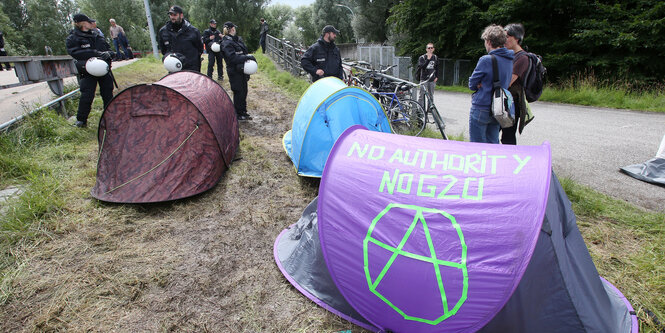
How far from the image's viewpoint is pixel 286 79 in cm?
1130

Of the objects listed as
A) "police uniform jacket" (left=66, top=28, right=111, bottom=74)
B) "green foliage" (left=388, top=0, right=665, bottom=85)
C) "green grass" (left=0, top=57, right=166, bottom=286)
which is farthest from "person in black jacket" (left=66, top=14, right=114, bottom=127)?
"green foliage" (left=388, top=0, right=665, bottom=85)

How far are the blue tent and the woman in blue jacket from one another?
1.34 metres

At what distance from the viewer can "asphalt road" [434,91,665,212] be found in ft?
13.4

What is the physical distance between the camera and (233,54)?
650cm

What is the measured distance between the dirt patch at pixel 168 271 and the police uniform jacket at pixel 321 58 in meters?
3.03

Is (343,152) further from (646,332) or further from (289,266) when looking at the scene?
(646,332)

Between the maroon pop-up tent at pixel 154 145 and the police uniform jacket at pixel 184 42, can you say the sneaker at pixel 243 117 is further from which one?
the maroon pop-up tent at pixel 154 145

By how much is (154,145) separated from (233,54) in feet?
10.9

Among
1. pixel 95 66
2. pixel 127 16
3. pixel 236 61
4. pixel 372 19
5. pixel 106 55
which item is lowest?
pixel 236 61

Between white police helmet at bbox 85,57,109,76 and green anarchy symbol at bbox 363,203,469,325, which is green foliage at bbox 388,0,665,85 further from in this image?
white police helmet at bbox 85,57,109,76

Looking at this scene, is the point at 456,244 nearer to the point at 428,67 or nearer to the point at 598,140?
the point at 598,140

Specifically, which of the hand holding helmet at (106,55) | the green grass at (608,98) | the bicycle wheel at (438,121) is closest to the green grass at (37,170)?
the hand holding helmet at (106,55)

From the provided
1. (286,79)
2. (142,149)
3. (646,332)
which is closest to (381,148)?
(646,332)

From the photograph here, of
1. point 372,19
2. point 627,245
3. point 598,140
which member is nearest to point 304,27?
point 372,19
